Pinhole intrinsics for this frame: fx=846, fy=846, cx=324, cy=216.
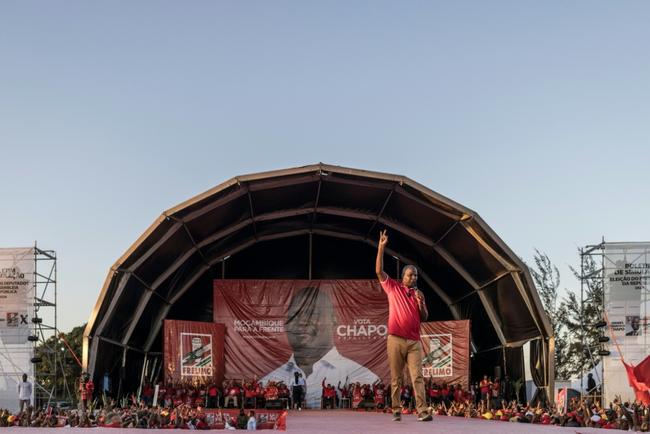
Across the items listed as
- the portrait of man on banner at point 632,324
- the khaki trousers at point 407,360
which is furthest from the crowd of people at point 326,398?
the khaki trousers at point 407,360

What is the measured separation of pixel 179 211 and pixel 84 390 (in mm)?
7238

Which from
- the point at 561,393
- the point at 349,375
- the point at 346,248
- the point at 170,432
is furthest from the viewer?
the point at 346,248

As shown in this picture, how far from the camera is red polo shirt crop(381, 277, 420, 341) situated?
33.2ft

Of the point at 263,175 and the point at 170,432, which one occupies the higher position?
the point at 263,175

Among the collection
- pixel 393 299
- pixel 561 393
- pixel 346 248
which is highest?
pixel 346 248

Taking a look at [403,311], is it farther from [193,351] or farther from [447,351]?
[447,351]

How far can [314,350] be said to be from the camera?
3081 centimetres

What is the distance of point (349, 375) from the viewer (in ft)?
101

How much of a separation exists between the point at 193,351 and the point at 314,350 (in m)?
4.61

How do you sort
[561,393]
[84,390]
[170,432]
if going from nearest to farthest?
[170,432] < [84,390] < [561,393]

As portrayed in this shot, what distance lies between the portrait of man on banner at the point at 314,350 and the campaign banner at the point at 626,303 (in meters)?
8.48

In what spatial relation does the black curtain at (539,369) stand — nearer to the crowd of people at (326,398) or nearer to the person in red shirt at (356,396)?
the crowd of people at (326,398)

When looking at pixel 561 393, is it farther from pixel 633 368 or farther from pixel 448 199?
pixel 448 199

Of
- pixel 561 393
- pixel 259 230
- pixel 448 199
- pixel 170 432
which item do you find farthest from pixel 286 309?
pixel 170 432
